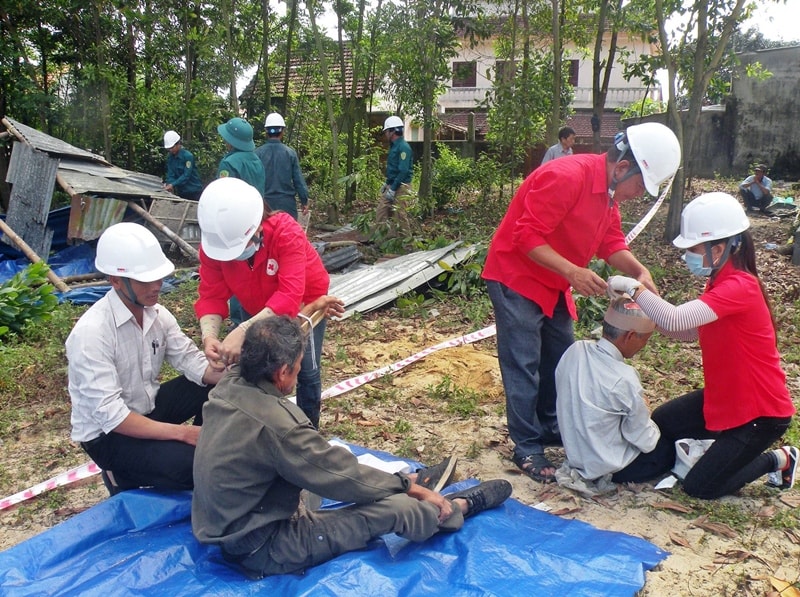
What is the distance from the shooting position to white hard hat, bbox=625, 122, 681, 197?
3.32 m

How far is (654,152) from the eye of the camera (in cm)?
333

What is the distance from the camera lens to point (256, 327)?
2.65m

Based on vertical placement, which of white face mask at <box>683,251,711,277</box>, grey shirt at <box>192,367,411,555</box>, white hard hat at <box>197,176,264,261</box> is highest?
white hard hat at <box>197,176,264,261</box>

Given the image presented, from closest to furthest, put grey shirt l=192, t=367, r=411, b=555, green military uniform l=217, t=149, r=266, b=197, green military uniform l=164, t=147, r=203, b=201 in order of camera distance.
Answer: grey shirt l=192, t=367, r=411, b=555 < green military uniform l=217, t=149, r=266, b=197 < green military uniform l=164, t=147, r=203, b=201

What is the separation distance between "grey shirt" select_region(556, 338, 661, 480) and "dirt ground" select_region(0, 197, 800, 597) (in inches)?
8.8

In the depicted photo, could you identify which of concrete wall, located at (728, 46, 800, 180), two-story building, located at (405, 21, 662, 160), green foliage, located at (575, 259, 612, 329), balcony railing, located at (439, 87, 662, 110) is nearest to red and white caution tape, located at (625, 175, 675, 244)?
green foliage, located at (575, 259, 612, 329)

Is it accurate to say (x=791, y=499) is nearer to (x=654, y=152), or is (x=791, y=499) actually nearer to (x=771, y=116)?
(x=654, y=152)

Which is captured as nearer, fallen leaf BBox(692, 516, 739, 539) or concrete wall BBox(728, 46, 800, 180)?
fallen leaf BBox(692, 516, 739, 539)

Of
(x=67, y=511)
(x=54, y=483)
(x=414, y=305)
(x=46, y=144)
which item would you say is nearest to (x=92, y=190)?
(x=46, y=144)

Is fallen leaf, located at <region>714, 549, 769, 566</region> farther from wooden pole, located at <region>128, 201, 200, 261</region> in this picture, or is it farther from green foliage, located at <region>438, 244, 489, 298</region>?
wooden pole, located at <region>128, 201, 200, 261</region>

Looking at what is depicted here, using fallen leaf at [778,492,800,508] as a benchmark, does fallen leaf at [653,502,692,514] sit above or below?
below

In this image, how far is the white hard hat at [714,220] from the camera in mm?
3205

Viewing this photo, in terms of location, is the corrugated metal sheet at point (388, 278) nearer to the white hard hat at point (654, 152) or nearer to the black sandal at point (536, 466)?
the black sandal at point (536, 466)

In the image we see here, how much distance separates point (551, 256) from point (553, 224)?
0.54 ft
